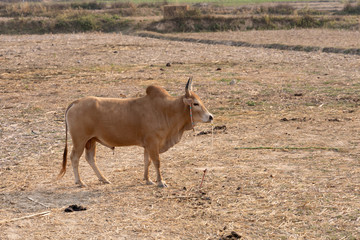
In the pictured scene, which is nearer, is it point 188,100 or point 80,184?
point 188,100

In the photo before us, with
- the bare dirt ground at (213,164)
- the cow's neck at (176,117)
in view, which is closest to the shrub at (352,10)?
the bare dirt ground at (213,164)

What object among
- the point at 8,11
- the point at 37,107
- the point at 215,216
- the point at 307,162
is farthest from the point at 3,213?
the point at 8,11

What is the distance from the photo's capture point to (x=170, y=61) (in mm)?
23531

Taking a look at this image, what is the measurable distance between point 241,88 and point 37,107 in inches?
247

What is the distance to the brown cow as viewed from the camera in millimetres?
8844

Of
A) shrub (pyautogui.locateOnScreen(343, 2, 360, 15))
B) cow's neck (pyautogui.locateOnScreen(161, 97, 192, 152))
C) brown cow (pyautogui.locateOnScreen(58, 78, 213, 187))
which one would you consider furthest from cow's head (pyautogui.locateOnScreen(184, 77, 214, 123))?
shrub (pyautogui.locateOnScreen(343, 2, 360, 15))

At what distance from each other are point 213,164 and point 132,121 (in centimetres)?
184

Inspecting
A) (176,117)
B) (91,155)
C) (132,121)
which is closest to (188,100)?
(176,117)

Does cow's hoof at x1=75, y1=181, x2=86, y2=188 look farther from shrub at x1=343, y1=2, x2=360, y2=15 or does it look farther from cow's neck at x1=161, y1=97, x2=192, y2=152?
shrub at x1=343, y1=2, x2=360, y2=15

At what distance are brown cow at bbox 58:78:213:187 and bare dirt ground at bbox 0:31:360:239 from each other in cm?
63

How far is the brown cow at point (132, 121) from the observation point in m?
8.84

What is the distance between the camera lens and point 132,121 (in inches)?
352

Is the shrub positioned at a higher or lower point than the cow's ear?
lower

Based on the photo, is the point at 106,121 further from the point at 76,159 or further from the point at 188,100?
the point at 188,100
